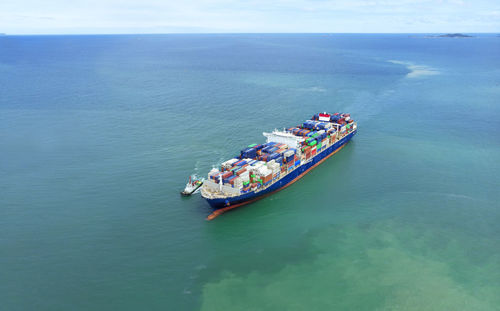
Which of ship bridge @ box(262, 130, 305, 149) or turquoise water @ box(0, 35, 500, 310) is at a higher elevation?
ship bridge @ box(262, 130, 305, 149)

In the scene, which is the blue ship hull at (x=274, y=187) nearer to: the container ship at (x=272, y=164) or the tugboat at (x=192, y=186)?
the container ship at (x=272, y=164)

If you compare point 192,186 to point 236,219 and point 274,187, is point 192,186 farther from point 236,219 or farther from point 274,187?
point 274,187

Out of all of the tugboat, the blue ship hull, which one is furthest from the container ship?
the tugboat

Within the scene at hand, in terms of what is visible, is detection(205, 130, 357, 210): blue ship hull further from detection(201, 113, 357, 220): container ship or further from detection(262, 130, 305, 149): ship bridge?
detection(262, 130, 305, 149): ship bridge

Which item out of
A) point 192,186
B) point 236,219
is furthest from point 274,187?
point 192,186

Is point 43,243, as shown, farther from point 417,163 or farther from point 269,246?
point 417,163
